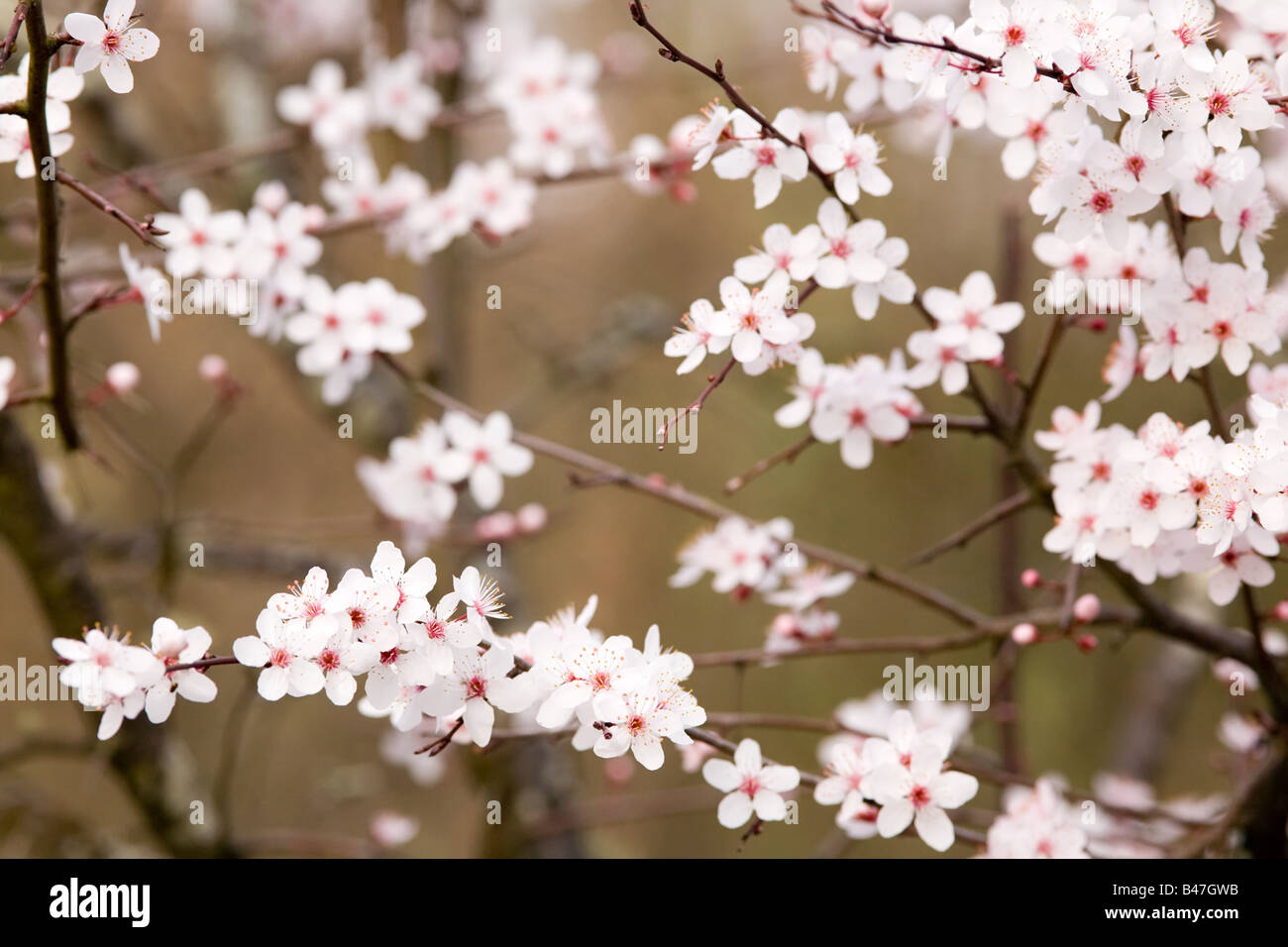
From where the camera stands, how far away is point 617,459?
4.28 meters

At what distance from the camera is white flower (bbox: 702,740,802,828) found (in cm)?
102

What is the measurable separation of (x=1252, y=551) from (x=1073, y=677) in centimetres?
298

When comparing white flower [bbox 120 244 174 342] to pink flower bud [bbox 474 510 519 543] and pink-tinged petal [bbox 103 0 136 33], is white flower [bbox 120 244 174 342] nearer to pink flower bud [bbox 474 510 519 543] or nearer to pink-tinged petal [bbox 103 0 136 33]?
pink-tinged petal [bbox 103 0 136 33]

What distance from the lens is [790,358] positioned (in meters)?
1.08

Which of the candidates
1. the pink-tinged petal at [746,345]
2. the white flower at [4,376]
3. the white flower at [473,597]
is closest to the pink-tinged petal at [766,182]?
the pink-tinged petal at [746,345]

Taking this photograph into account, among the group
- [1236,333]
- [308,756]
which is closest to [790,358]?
[1236,333]

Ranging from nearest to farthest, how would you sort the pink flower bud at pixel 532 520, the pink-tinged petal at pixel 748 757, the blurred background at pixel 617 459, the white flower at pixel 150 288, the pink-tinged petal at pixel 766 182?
the pink-tinged petal at pixel 748 757, the pink-tinged petal at pixel 766 182, the white flower at pixel 150 288, the pink flower bud at pixel 532 520, the blurred background at pixel 617 459

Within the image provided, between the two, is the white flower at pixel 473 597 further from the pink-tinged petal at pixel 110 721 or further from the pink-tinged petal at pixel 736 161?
the pink-tinged petal at pixel 736 161

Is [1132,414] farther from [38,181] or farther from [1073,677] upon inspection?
[38,181]

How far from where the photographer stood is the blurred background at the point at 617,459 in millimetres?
2688

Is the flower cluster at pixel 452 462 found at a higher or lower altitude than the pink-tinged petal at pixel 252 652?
higher

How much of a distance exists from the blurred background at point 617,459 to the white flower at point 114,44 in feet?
4.52

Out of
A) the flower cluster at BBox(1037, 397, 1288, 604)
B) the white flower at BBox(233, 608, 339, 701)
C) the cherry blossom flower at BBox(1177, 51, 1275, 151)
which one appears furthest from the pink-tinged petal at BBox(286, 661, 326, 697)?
the cherry blossom flower at BBox(1177, 51, 1275, 151)

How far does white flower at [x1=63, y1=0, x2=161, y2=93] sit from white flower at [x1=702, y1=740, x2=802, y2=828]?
820mm
